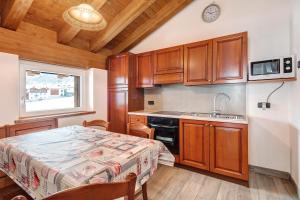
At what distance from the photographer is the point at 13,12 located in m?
1.85

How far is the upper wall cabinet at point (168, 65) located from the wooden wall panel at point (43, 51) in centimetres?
128

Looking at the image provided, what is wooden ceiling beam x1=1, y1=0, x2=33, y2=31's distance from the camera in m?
1.80

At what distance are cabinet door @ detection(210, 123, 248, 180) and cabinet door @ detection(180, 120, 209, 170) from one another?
8cm

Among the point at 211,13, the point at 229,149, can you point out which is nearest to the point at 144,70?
the point at 211,13

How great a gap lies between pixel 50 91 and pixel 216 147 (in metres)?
2.69

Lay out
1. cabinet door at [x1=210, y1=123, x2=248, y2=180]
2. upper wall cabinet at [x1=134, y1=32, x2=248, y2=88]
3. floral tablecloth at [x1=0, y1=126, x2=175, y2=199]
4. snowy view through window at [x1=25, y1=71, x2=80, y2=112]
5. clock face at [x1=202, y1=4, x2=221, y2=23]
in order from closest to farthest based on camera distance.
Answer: floral tablecloth at [x1=0, y1=126, x2=175, y2=199]
cabinet door at [x1=210, y1=123, x2=248, y2=180]
upper wall cabinet at [x1=134, y1=32, x2=248, y2=88]
snowy view through window at [x1=25, y1=71, x2=80, y2=112]
clock face at [x1=202, y1=4, x2=221, y2=23]

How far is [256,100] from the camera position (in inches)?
89.7

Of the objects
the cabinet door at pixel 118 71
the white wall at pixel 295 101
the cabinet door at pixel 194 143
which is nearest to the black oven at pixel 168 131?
the cabinet door at pixel 194 143

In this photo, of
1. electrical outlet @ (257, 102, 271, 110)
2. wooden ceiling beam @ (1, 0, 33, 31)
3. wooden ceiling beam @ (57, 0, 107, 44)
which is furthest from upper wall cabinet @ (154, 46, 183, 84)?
wooden ceiling beam @ (1, 0, 33, 31)

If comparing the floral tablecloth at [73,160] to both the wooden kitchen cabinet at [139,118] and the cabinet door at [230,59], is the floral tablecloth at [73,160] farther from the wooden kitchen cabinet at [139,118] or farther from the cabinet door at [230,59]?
the cabinet door at [230,59]

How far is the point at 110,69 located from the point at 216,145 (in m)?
2.45

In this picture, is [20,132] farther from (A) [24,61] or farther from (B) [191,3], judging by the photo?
(B) [191,3]

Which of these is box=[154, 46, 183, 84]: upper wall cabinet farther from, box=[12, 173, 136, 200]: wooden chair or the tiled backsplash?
box=[12, 173, 136, 200]: wooden chair

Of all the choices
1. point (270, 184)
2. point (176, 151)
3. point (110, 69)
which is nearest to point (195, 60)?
point (176, 151)
